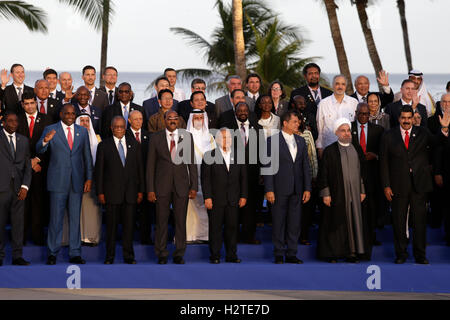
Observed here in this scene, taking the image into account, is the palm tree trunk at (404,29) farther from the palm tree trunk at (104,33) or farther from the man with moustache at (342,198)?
the man with moustache at (342,198)

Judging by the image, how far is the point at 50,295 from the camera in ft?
25.1

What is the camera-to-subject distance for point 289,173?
8.06m

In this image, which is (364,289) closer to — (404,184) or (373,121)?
(404,184)

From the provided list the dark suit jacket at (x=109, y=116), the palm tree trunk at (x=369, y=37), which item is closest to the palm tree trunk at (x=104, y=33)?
the palm tree trunk at (x=369, y=37)

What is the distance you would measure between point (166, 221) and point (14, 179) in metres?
1.82

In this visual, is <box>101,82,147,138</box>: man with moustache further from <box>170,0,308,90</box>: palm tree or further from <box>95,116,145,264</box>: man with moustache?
<box>170,0,308,90</box>: palm tree

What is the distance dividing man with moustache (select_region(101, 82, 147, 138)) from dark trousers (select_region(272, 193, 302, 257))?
231cm

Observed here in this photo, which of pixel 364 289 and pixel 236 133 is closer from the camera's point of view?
pixel 364 289

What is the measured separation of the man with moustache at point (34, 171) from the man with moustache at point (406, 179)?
413 centimetres

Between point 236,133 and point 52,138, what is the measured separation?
7.28ft

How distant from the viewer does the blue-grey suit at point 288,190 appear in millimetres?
8078

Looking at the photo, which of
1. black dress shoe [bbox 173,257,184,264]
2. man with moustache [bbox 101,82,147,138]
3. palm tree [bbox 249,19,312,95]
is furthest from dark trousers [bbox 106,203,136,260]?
palm tree [bbox 249,19,312,95]

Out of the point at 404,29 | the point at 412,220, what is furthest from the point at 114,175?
the point at 404,29

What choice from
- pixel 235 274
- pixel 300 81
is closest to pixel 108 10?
pixel 300 81
